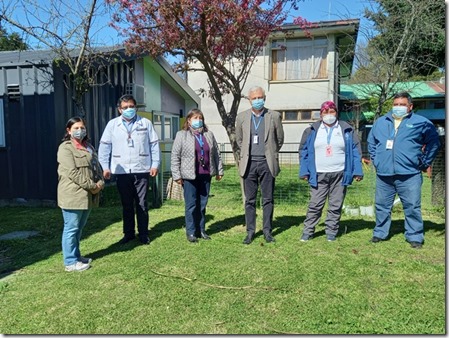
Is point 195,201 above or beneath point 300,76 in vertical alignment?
beneath

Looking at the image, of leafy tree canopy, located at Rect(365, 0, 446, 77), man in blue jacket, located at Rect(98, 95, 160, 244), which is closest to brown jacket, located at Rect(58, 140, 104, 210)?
man in blue jacket, located at Rect(98, 95, 160, 244)

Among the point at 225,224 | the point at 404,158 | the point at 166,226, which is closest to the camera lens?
the point at 404,158

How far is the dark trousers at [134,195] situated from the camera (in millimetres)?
4852

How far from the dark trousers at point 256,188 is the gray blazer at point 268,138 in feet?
0.24

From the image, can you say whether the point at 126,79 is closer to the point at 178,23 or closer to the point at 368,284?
the point at 178,23

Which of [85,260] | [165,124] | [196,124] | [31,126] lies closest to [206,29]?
[196,124]

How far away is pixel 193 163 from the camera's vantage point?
488cm

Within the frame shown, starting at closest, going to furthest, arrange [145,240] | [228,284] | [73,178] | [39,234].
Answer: [228,284] → [73,178] → [145,240] → [39,234]

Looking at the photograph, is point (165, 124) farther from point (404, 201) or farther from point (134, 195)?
point (404, 201)

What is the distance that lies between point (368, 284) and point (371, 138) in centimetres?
209

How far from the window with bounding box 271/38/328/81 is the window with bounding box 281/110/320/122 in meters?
1.53

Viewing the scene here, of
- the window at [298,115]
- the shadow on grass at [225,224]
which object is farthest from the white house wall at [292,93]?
the shadow on grass at [225,224]

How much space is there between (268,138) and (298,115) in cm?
1383

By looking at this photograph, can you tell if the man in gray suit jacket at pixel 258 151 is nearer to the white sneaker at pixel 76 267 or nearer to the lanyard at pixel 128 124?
the lanyard at pixel 128 124
